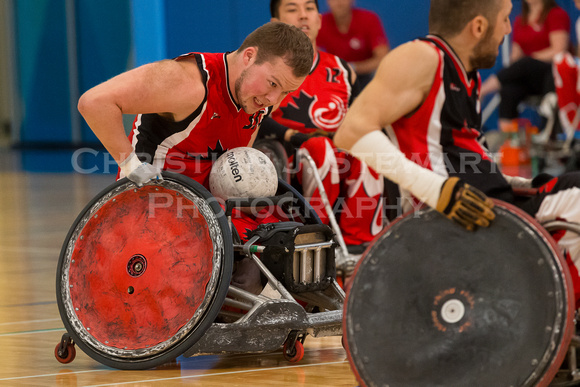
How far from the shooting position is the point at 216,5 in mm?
11250

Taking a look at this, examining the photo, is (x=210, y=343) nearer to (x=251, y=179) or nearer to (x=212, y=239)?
(x=212, y=239)

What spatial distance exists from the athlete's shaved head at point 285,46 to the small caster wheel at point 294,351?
1.06 meters

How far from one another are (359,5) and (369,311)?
1003 cm

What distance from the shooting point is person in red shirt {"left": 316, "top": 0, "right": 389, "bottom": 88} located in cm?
861

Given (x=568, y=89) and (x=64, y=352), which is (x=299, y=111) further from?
(x=568, y=89)

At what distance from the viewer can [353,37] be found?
8852 mm

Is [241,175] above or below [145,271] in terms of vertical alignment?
above

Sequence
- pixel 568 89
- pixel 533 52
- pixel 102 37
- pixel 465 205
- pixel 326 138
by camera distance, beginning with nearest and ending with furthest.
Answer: pixel 465 205 < pixel 326 138 < pixel 568 89 < pixel 533 52 < pixel 102 37

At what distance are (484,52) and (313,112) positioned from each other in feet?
9.31

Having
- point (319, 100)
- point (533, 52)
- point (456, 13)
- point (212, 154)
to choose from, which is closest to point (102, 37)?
point (533, 52)

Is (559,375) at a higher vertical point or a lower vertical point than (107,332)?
higher

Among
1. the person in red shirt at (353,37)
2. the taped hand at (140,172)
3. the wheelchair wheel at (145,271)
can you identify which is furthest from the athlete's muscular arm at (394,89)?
the person in red shirt at (353,37)

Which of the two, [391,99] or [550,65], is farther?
[550,65]

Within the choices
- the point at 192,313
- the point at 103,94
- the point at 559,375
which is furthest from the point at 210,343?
the point at 559,375
